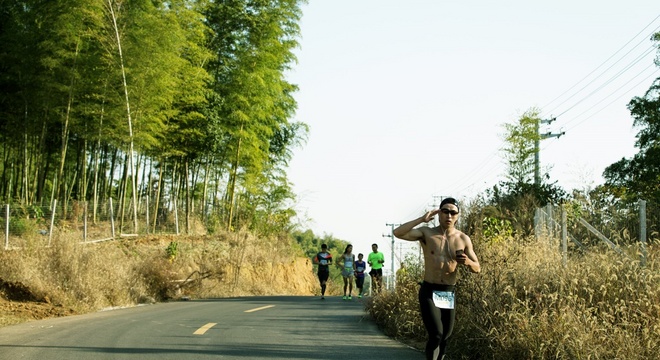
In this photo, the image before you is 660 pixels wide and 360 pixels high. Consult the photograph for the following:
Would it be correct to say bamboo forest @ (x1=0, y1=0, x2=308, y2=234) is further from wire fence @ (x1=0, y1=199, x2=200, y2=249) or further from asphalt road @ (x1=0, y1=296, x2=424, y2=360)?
asphalt road @ (x1=0, y1=296, x2=424, y2=360)

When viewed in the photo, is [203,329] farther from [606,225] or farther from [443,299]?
[606,225]

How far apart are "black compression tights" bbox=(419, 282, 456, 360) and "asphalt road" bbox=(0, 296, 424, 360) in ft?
5.92

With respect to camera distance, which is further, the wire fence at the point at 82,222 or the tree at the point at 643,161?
the tree at the point at 643,161

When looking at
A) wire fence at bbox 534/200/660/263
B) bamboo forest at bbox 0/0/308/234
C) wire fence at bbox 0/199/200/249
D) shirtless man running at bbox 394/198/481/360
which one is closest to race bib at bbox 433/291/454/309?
shirtless man running at bbox 394/198/481/360

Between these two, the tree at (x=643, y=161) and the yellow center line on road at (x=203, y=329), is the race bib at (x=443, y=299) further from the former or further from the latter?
the tree at (x=643, y=161)

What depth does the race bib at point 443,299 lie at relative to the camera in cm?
824

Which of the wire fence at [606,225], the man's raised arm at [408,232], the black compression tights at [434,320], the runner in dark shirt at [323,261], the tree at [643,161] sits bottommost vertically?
the black compression tights at [434,320]

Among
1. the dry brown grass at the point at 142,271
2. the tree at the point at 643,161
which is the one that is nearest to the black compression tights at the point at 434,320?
the dry brown grass at the point at 142,271

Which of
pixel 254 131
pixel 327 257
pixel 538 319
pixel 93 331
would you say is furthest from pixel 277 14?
pixel 538 319

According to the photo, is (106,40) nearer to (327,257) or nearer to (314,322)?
(327,257)

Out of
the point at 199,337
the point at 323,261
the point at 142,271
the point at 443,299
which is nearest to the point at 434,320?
the point at 443,299

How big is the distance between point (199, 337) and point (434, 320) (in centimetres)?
Answer: 484

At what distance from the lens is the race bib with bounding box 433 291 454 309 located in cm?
824

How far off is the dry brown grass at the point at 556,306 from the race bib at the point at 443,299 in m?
0.81
